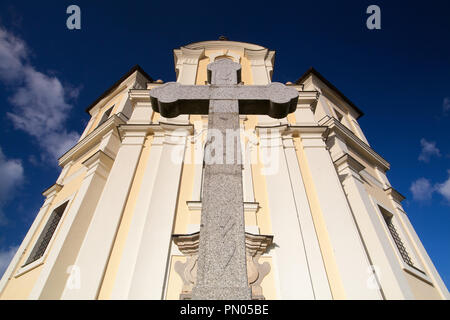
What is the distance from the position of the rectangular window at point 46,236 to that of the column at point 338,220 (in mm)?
7536

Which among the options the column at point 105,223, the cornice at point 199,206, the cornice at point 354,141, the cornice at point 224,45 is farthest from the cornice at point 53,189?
the cornice at point 354,141

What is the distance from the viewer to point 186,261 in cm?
630

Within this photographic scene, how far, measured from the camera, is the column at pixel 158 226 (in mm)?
5730

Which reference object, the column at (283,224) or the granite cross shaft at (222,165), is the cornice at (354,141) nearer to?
the column at (283,224)

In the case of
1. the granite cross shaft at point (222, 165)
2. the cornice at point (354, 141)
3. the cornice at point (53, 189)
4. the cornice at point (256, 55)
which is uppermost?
the cornice at point (256, 55)

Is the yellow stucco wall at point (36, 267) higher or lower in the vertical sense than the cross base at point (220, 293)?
higher

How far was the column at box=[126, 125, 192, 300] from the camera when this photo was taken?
5.73 metres

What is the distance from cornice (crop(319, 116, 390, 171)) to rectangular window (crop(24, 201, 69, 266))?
32.1 ft

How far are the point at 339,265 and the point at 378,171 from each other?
7.68m

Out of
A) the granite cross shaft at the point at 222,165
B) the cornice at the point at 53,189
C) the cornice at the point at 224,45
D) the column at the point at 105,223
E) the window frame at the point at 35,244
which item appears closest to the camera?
the granite cross shaft at the point at 222,165

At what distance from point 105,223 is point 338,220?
5311 mm

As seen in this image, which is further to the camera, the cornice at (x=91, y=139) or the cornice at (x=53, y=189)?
the cornice at (x=91, y=139)

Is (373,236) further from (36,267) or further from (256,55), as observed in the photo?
(256,55)
